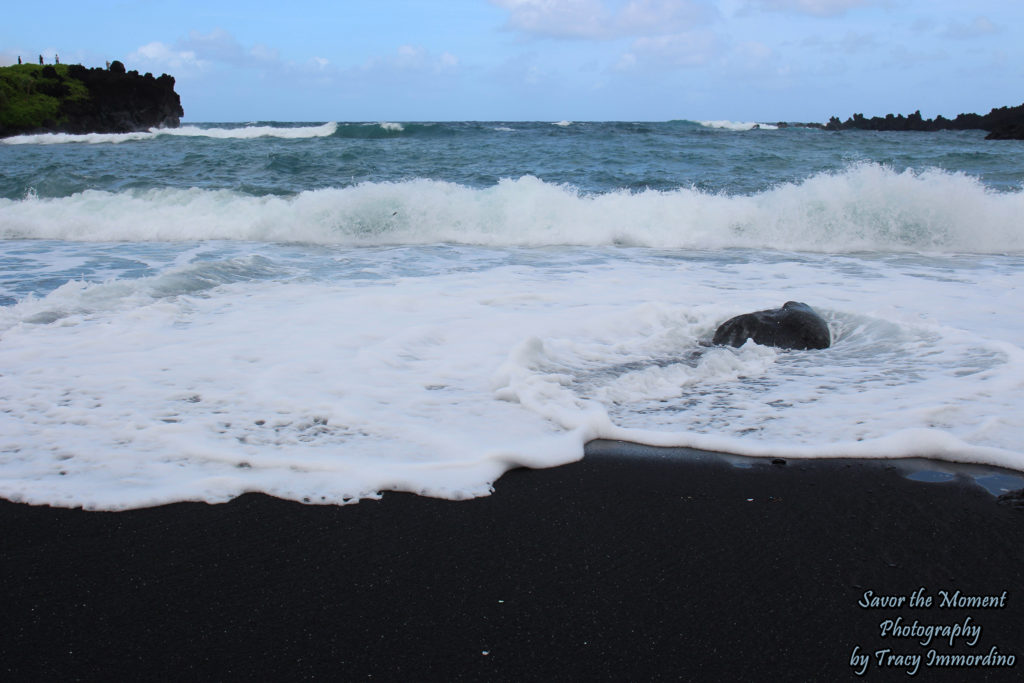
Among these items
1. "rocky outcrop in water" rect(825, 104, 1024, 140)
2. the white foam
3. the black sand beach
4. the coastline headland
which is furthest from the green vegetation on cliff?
"rocky outcrop in water" rect(825, 104, 1024, 140)

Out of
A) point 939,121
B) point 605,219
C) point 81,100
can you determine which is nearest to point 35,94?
point 81,100

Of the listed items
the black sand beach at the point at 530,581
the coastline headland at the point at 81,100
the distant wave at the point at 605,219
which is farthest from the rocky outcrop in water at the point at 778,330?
the coastline headland at the point at 81,100

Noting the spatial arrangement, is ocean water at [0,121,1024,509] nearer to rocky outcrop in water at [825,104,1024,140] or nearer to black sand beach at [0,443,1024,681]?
black sand beach at [0,443,1024,681]

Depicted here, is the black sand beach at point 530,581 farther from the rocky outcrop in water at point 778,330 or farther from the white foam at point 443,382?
the rocky outcrop in water at point 778,330

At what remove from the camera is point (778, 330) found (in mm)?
4133

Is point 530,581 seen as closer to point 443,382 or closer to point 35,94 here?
point 443,382

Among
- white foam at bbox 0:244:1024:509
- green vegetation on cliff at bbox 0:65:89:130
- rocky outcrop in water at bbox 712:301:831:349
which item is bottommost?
white foam at bbox 0:244:1024:509

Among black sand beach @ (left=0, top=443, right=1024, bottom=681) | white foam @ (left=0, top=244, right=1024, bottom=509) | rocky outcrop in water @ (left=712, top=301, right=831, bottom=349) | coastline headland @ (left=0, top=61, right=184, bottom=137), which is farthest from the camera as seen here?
coastline headland @ (left=0, top=61, right=184, bottom=137)

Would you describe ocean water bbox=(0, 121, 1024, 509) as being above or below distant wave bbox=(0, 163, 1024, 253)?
below

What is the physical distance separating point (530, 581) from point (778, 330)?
2.66 m

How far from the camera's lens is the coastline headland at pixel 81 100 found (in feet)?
133

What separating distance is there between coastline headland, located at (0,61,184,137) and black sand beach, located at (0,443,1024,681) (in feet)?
149

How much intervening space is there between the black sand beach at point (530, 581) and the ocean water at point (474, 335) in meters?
0.22

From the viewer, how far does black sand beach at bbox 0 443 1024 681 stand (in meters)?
1.69
